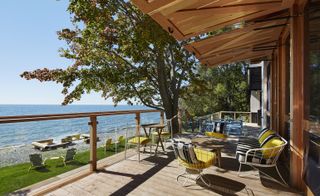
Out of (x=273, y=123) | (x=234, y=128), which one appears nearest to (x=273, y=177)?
(x=273, y=123)

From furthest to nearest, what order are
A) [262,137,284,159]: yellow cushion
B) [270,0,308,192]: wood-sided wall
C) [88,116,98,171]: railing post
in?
[88,116,98,171]: railing post → [262,137,284,159]: yellow cushion → [270,0,308,192]: wood-sided wall

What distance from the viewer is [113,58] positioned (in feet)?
34.0

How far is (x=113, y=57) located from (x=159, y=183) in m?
7.82

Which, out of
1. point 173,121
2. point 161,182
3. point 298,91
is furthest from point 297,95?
point 173,121

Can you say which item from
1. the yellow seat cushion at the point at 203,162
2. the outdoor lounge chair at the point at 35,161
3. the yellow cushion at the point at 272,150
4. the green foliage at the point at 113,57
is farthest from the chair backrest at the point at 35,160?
the yellow cushion at the point at 272,150

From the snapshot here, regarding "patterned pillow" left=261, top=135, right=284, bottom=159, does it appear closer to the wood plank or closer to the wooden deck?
the wood plank

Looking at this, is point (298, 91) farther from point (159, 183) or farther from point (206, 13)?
point (159, 183)

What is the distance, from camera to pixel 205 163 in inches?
141

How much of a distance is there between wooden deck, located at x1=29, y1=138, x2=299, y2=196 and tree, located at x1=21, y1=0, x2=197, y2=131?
450 cm

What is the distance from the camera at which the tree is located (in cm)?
797

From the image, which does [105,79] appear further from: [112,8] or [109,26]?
[112,8]

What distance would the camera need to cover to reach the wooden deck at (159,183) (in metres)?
3.39

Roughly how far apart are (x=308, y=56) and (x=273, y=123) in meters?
3.76

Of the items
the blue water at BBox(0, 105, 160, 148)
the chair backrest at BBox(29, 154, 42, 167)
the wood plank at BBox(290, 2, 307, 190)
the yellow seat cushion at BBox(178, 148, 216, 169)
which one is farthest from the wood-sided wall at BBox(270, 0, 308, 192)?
the chair backrest at BBox(29, 154, 42, 167)
